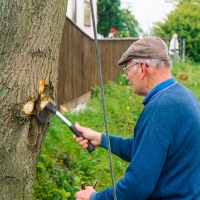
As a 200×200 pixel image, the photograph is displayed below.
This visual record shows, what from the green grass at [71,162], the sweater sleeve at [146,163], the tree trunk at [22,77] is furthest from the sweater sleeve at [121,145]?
the green grass at [71,162]

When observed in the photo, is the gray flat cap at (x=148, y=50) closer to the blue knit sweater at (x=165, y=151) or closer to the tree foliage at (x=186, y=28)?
the blue knit sweater at (x=165, y=151)

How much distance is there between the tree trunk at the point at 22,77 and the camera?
382cm

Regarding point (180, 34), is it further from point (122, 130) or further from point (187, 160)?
point (187, 160)

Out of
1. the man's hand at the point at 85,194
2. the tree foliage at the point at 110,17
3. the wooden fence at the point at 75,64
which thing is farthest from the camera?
the tree foliage at the point at 110,17

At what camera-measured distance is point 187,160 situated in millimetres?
3432

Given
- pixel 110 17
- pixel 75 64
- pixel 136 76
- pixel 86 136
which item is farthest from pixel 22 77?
pixel 110 17

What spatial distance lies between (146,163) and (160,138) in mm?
150

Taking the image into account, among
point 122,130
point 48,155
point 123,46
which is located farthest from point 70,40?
point 123,46

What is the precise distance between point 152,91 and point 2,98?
3.01 feet

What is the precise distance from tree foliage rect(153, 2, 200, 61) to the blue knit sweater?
89.1 feet

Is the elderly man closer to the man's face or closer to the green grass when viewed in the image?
the man's face

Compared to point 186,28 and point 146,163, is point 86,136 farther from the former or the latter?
point 186,28

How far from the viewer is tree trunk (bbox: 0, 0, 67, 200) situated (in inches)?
150

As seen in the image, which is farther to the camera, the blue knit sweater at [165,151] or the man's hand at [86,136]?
the man's hand at [86,136]
